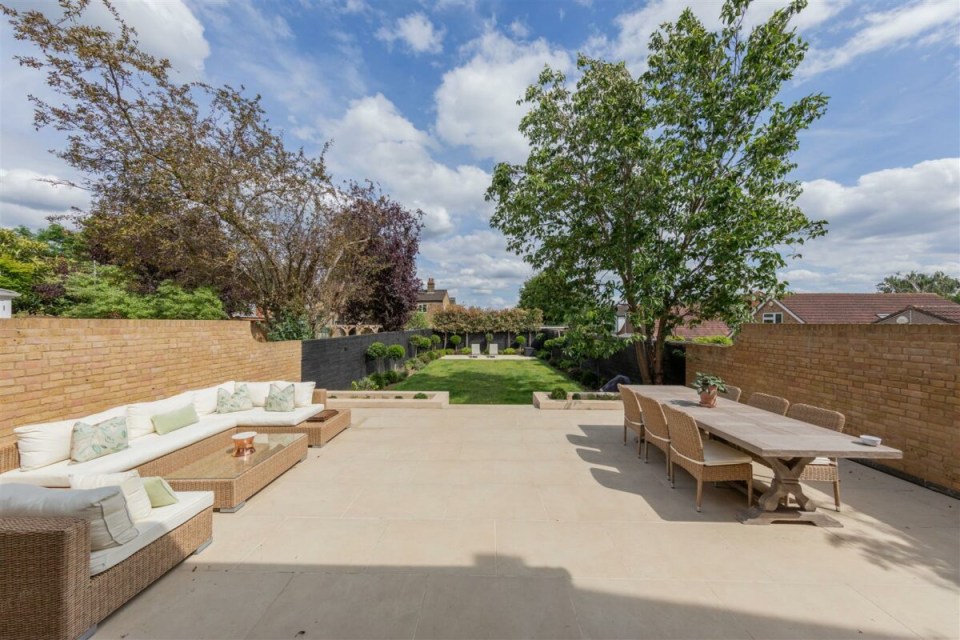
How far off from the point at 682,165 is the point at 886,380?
4.74m

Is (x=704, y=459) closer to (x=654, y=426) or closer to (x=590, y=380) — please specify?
(x=654, y=426)

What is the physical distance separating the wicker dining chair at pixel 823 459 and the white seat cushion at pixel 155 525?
550 cm

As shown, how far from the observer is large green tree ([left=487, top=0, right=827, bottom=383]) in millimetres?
6645

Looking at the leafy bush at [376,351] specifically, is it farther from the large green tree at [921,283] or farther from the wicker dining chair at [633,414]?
the large green tree at [921,283]

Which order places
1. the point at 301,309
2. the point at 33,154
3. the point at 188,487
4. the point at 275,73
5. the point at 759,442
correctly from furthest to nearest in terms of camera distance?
the point at 301,309 < the point at 275,73 < the point at 33,154 < the point at 188,487 < the point at 759,442

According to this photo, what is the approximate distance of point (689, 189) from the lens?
22.8 feet

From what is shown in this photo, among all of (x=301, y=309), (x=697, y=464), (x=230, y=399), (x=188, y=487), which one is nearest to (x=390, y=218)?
(x=301, y=309)

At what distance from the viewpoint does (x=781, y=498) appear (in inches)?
134

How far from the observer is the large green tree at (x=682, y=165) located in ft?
21.8

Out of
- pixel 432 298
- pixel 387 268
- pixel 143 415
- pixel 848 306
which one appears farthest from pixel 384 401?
pixel 432 298

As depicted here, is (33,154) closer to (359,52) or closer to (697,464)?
(359,52)

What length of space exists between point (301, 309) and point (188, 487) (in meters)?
6.81

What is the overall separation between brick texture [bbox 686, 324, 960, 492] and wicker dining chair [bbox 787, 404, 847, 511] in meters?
1.14

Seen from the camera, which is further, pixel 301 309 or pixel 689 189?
pixel 301 309
